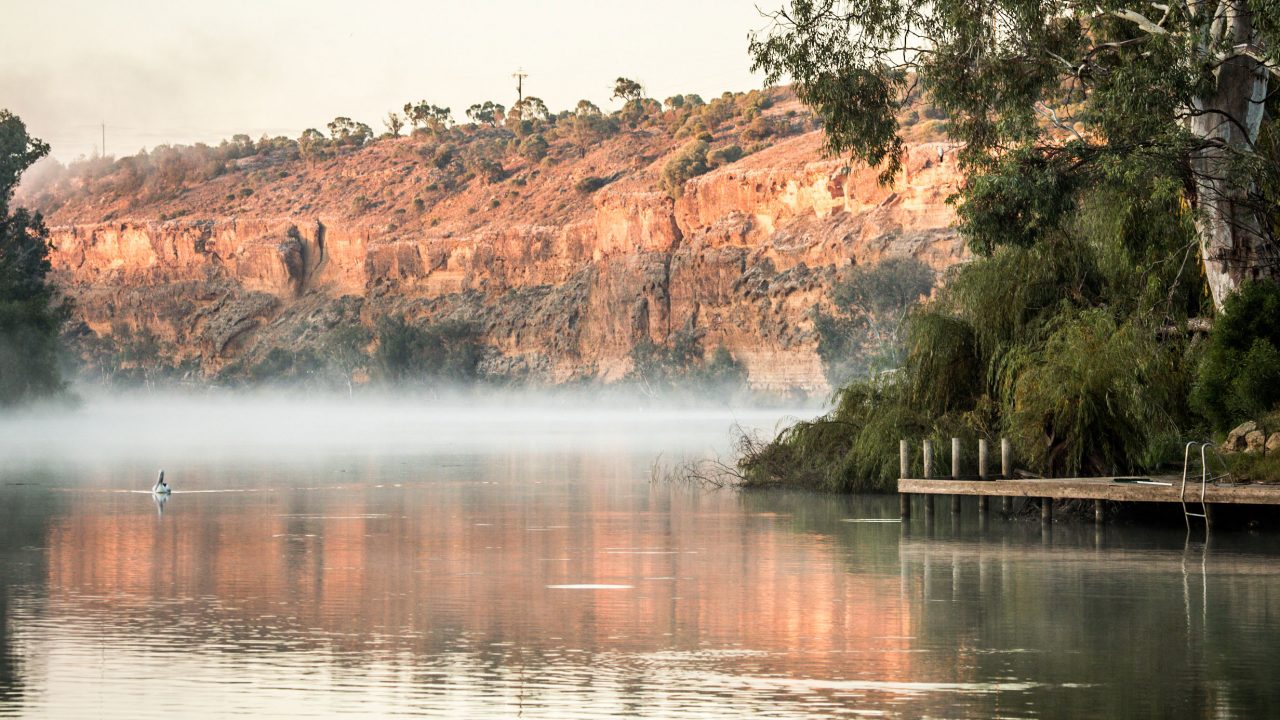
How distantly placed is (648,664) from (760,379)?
91564mm

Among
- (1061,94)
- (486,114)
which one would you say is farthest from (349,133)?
(1061,94)

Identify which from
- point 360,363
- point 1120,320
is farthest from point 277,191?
point 1120,320

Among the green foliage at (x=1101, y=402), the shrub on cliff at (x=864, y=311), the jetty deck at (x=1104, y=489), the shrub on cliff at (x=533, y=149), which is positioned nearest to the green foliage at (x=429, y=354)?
the shrub on cliff at (x=533, y=149)

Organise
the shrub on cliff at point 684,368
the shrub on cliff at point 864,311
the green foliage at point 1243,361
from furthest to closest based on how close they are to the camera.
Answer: the shrub on cliff at point 684,368 < the shrub on cliff at point 864,311 < the green foliage at point 1243,361

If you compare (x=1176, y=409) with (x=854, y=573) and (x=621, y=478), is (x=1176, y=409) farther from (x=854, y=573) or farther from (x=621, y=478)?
(x=621, y=478)

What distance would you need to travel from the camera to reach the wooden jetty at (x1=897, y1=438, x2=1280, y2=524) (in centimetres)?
1972

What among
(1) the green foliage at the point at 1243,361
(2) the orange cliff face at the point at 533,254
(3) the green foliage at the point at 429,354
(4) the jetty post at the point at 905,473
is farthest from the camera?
(3) the green foliage at the point at 429,354

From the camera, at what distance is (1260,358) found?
2184 cm

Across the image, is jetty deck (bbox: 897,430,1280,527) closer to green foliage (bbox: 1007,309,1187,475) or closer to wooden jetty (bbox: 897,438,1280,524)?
wooden jetty (bbox: 897,438,1280,524)

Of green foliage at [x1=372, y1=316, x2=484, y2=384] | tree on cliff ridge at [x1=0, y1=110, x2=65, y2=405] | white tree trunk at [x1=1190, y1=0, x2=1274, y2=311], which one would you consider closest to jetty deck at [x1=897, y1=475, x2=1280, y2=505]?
white tree trunk at [x1=1190, y1=0, x2=1274, y2=311]

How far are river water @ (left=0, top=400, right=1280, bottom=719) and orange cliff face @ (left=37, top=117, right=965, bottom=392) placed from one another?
70796mm

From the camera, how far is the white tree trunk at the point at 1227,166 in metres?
23.2

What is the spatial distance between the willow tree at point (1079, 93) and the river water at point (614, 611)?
4.42 metres

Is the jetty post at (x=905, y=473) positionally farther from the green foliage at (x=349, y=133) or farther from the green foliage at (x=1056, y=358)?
the green foliage at (x=349, y=133)
